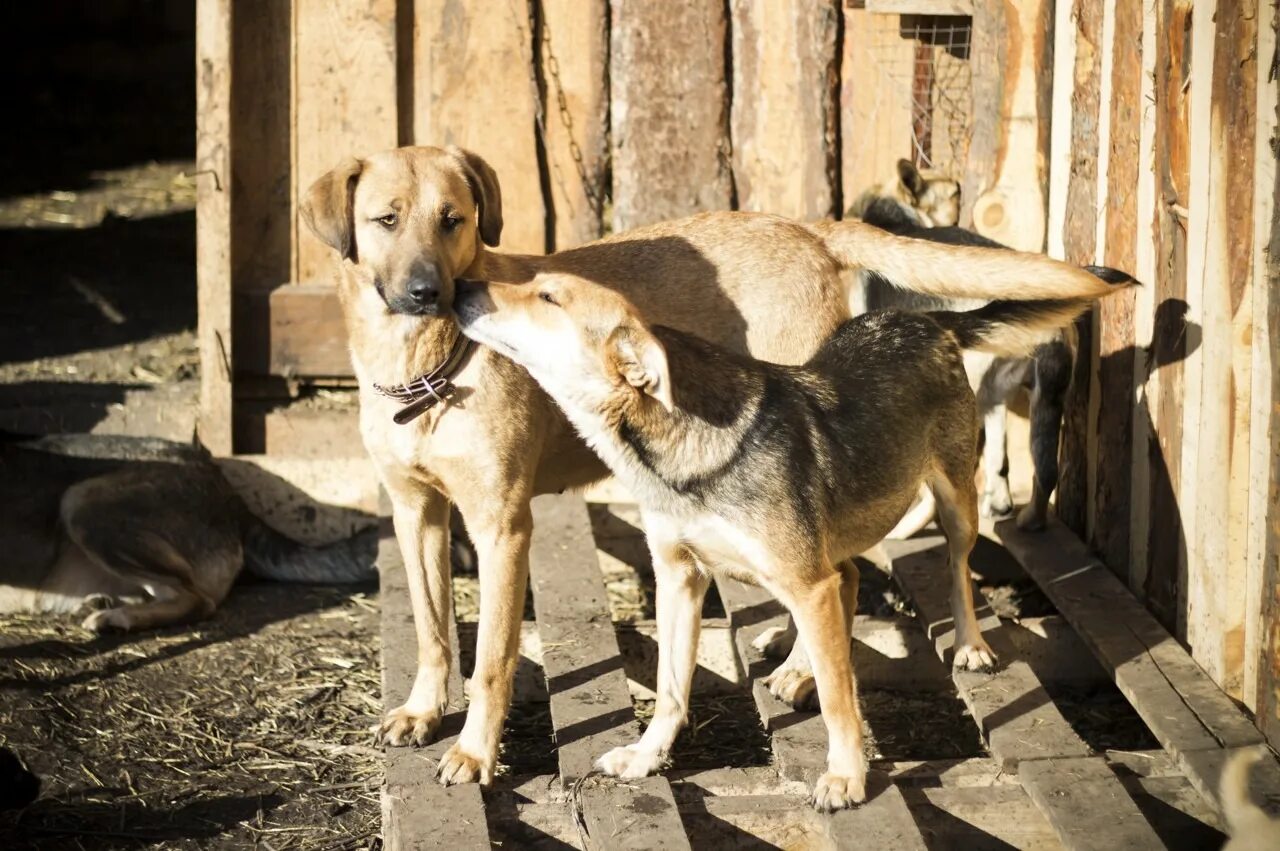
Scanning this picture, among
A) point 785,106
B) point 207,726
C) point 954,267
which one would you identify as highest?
point 785,106

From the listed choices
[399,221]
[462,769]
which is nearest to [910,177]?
[399,221]

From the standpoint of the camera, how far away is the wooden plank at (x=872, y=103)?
7238 mm

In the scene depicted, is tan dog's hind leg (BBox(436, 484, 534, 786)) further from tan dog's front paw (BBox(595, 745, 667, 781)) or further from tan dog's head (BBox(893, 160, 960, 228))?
tan dog's head (BBox(893, 160, 960, 228))

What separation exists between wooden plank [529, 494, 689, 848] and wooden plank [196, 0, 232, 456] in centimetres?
182

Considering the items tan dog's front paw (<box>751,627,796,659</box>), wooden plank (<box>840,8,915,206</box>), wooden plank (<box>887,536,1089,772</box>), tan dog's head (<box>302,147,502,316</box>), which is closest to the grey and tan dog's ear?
tan dog's head (<box>302,147,502,316</box>)

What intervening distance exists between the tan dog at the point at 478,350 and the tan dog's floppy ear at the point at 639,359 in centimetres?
65

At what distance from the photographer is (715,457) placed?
14.4 feet

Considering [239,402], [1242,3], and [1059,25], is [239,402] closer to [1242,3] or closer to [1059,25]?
[1059,25]

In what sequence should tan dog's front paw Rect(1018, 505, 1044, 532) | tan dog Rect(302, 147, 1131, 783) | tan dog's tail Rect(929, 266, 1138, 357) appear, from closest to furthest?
tan dog Rect(302, 147, 1131, 783) < tan dog's tail Rect(929, 266, 1138, 357) < tan dog's front paw Rect(1018, 505, 1044, 532)

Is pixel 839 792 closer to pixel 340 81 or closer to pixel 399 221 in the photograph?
pixel 399 221

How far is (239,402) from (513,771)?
3.25 metres

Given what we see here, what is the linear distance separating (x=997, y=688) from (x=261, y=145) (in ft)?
15.0

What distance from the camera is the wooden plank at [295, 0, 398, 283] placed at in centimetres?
732

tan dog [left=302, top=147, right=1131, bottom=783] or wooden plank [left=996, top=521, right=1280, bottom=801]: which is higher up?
tan dog [left=302, top=147, right=1131, bottom=783]
